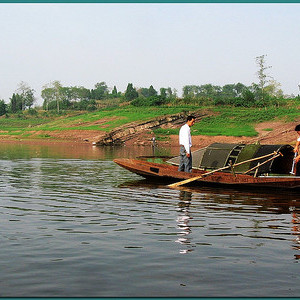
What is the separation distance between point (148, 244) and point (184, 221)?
6.57ft

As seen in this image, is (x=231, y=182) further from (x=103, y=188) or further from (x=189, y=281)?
(x=189, y=281)

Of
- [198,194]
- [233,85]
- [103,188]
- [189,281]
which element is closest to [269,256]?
[189,281]

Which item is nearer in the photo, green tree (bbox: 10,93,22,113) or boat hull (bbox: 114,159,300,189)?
boat hull (bbox: 114,159,300,189)

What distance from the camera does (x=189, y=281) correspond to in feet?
18.5

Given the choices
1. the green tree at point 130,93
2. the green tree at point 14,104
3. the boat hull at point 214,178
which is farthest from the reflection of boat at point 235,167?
the green tree at point 14,104

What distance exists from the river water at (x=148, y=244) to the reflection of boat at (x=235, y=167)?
1.82 ft

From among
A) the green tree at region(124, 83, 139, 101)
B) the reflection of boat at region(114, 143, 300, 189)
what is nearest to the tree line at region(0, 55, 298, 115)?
the green tree at region(124, 83, 139, 101)

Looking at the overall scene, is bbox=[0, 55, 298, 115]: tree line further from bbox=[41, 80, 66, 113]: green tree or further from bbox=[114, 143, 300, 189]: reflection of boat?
bbox=[114, 143, 300, 189]: reflection of boat

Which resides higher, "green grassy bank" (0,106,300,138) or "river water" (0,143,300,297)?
"green grassy bank" (0,106,300,138)

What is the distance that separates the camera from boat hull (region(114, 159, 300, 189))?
13.1 m

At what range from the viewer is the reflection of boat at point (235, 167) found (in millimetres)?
13578

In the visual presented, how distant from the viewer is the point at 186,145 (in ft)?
47.6

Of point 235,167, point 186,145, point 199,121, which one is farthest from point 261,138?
point 186,145

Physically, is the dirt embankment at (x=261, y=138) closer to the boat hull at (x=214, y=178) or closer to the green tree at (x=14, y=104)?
the boat hull at (x=214, y=178)
